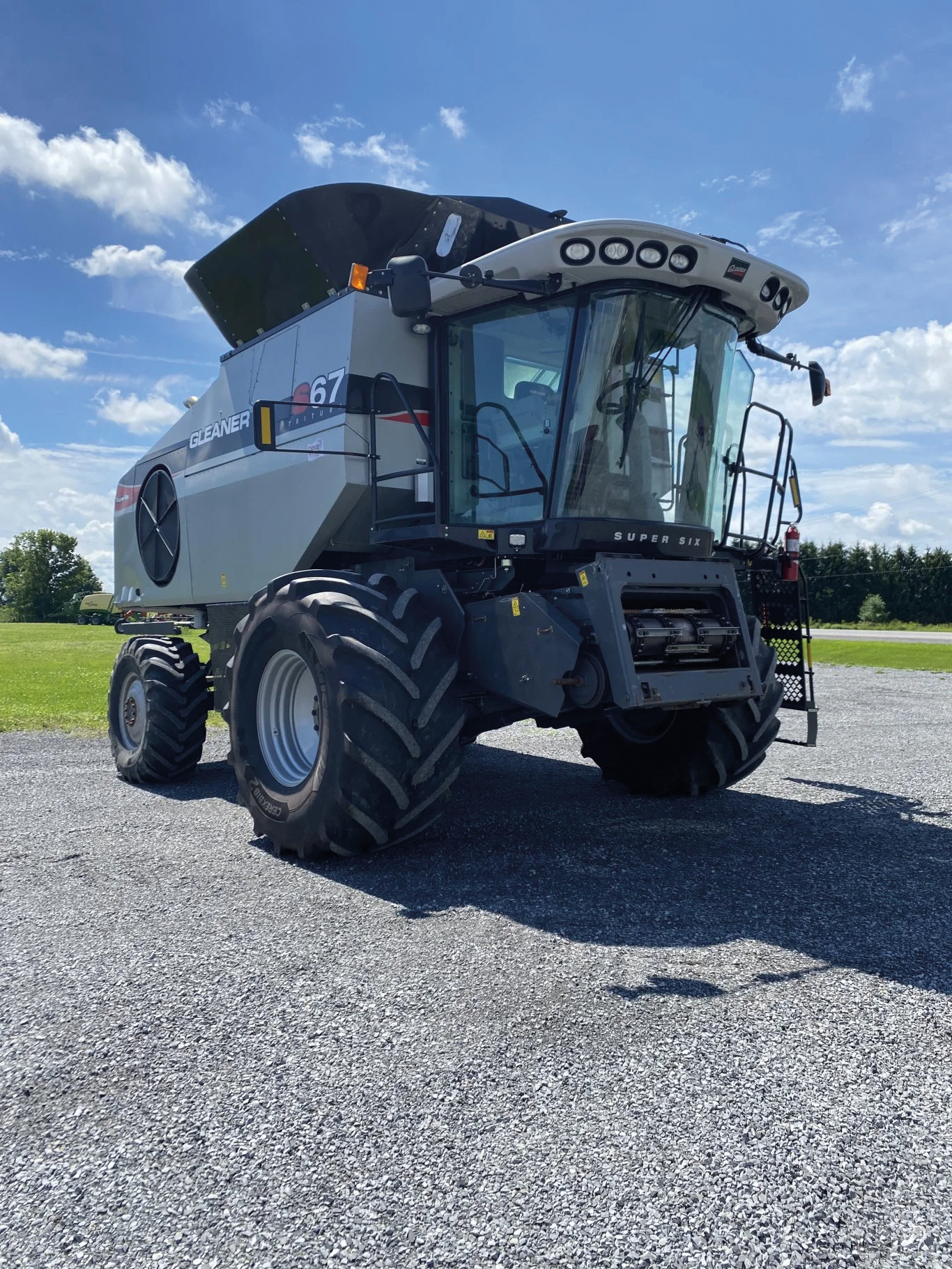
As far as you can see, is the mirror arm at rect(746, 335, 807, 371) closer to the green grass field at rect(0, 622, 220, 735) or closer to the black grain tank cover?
the black grain tank cover

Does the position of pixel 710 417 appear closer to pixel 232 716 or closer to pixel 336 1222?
pixel 232 716

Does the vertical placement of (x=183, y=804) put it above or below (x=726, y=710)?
below

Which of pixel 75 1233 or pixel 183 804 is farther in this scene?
pixel 183 804

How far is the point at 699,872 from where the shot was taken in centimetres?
489

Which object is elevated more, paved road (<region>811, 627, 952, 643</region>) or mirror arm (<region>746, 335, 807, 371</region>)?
mirror arm (<region>746, 335, 807, 371</region>)

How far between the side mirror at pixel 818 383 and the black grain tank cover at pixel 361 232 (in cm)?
212

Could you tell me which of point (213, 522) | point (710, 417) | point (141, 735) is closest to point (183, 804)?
point (141, 735)

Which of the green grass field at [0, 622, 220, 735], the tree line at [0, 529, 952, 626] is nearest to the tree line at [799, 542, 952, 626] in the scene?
the tree line at [0, 529, 952, 626]

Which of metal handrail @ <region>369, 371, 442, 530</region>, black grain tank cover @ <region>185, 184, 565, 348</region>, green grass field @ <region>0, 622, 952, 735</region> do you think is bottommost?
green grass field @ <region>0, 622, 952, 735</region>

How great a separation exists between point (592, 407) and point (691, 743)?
250 centimetres

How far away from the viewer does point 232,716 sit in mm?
5855

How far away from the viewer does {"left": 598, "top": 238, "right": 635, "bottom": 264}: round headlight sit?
4957 mm

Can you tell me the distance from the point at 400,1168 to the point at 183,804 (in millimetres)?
5082

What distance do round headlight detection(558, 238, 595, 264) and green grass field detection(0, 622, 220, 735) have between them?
17.6 feet
